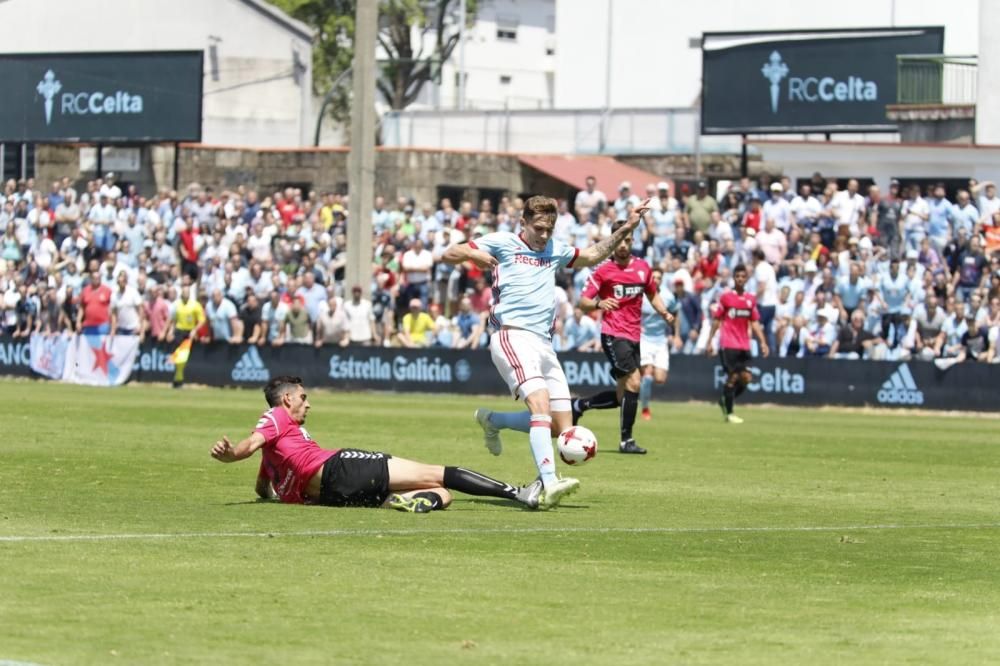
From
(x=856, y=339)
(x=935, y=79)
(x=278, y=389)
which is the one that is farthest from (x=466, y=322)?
(x=278, y=389)

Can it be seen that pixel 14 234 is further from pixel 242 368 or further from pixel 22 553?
pixel 22 553

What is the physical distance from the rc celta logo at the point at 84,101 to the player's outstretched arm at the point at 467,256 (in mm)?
38847

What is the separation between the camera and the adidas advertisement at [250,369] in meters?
37.3

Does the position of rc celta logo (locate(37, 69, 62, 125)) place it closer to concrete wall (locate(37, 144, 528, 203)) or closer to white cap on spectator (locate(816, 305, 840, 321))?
concrete wall (locate(37, 144, 528, 203))

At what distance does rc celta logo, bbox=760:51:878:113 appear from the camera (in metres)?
44.1

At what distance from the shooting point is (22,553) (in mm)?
10109

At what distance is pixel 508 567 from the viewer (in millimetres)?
10094

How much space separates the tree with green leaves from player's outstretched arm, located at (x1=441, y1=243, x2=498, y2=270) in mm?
69078

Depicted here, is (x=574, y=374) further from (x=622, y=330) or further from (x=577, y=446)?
(x=577, y=446)

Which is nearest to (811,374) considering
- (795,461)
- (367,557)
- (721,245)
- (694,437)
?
(721,245)

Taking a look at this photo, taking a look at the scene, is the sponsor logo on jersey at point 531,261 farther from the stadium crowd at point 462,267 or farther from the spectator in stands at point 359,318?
the spectator in stands at point 359,318

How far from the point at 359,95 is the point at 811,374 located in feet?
39.9

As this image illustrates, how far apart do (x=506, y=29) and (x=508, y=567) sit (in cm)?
9247

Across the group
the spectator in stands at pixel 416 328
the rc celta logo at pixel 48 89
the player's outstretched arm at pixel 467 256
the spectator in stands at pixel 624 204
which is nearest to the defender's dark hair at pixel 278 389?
the player's outstretched arm at pixel 467 256
